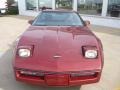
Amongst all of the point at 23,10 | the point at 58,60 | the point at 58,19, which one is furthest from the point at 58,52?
the point at 23,10

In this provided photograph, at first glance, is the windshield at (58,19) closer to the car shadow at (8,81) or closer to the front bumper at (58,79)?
the car shadow at (8,81)

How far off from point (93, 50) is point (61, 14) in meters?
2.08

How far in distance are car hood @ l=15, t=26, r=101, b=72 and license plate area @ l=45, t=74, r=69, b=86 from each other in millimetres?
109

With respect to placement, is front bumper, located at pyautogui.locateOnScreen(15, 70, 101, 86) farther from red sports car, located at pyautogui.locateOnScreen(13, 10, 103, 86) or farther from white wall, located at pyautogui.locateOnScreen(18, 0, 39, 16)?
white wall, located at pyautogui.locateOnScreen(18, 0, 39, 16)

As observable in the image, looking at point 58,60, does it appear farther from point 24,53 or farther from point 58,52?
point 24,53

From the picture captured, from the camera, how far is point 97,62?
3375 millimetres

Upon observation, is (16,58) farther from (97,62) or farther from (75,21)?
(75,21)

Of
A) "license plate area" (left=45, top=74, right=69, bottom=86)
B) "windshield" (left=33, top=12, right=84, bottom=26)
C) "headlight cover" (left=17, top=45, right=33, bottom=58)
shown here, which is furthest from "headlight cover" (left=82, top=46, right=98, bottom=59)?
"windshield" (left=33, top=12, right=84, bottom=26)

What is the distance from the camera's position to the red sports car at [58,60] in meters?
3.22

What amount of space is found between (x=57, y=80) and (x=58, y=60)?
322 mm

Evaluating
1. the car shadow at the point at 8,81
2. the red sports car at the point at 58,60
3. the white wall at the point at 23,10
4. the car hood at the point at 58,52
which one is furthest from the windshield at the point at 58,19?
the white wall at the point at 23,10

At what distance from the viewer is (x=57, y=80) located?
10.5 feet

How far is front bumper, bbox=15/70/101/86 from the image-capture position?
3193 mm

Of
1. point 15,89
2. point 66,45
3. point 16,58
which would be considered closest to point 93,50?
point 66,45
